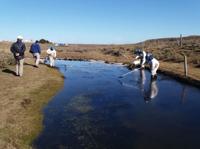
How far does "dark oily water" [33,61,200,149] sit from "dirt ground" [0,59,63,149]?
531mm

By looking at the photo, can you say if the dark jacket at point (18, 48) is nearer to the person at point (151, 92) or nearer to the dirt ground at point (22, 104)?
the dirt ground at point (22, 104)

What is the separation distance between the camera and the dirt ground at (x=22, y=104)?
1360 centimetres

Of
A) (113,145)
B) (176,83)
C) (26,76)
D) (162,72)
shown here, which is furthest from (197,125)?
(162,72)

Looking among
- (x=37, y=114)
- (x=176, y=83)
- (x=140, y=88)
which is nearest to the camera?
(x=37, y=114)

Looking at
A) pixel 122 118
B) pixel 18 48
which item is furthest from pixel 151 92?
pixel 18 48

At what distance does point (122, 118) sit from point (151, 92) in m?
8.42

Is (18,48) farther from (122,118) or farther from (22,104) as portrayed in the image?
(122,118)

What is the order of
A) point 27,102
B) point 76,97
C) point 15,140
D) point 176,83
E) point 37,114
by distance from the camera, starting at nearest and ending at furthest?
1. point 15,140
2. point 37,114
3. point 27,102
4. point 76,97
5. point 176,83

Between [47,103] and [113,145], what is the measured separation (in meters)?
8.19

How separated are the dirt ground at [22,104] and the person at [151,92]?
638 cm

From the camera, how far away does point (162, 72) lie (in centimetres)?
3672

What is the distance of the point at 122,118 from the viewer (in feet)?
57.5

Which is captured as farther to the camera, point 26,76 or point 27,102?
point 26,76

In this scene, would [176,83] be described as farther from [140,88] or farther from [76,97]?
[76,97]
